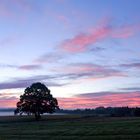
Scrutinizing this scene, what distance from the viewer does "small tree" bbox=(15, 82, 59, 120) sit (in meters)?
109

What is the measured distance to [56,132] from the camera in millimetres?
58000

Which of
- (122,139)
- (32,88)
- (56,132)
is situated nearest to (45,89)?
(32,88)

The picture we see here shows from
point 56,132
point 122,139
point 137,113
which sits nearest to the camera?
point 122,139

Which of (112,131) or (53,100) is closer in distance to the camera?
(112,131)

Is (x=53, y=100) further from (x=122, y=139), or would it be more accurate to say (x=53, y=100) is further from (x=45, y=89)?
(x=122, y=139)

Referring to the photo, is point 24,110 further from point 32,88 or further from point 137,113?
point 137,113

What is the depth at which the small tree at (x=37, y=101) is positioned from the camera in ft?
358

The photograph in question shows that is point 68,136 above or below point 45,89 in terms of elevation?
below

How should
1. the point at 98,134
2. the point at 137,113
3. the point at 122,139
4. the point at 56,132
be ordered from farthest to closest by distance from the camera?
the point at 137,113
the point at 56,132
the point at 98,134
the point at 122,139

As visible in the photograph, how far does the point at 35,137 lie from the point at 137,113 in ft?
186

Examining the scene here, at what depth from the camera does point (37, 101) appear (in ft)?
358

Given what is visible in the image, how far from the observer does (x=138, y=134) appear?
47.1m

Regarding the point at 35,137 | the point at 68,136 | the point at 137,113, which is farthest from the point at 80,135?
the point at 137,113

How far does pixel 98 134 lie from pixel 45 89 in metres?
59.6
